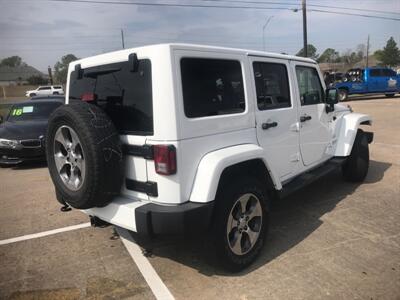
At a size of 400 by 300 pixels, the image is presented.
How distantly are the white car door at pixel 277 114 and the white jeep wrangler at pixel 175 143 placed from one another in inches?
0.8

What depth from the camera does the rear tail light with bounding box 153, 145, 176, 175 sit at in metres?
3.03

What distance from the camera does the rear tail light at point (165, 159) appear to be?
3.03m

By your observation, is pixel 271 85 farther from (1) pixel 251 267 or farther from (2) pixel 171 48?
(1) pixel 251 267

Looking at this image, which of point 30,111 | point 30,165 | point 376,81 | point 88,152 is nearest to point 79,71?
point 88,152

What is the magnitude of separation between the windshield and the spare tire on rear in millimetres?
6754

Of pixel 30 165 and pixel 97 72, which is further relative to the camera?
pixel 30 165

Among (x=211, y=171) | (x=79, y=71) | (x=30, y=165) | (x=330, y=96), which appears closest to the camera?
(x=211, y=171)

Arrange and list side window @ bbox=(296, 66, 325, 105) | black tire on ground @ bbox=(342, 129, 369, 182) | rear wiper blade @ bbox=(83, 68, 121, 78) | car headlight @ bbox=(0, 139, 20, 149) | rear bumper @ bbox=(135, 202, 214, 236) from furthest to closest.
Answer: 1. car headlight @ bbox=(0, 139, 20, 149)
2. black tire on ground @ bbox=(342, 129, 369, 182)
3. side window @ bbox=(296, 66, 325, 105)
4. rear wiper blade @ bbox=(83, 68, 121, 78)
5. rear bumper @ bbox=(135, 202, 214, 236)

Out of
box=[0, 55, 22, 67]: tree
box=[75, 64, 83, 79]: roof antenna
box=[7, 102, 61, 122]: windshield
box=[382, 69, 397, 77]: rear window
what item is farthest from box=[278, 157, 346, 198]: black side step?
box=[0, 55, 22, 67]: tree

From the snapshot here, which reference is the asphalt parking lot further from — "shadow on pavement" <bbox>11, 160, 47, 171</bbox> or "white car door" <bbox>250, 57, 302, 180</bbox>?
"shadow on pavement" <bbox>11, 160, 47, 171</bbox>

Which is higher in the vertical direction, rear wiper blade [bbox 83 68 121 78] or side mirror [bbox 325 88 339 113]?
rear wiper blade [bbox 83 68 121 78]

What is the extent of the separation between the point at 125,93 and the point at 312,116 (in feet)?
8.63

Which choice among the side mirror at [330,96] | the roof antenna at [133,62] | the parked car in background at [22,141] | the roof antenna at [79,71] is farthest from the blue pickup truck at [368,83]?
the roof antenna at [133,62]

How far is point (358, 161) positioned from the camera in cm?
606
